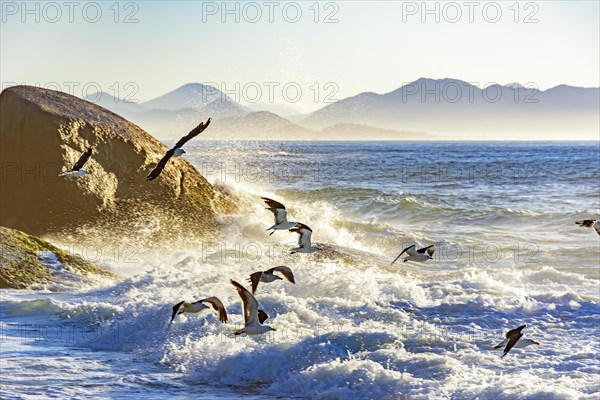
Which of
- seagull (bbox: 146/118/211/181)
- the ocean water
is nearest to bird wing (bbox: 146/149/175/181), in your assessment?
seagull (bbox: 146/118/211/181)

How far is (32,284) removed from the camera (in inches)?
598

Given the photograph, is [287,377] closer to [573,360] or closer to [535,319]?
[573,360]

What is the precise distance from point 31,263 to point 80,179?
378 centimetres

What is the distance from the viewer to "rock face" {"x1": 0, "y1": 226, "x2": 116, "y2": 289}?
49.6 ft

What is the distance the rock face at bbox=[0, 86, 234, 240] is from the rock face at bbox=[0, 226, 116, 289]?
2237 millimetres

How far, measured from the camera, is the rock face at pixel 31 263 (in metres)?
15.1

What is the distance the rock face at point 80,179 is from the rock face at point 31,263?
2237mm

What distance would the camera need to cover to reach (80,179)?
18.9m

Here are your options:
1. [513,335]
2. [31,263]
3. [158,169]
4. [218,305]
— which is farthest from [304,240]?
[31,263]

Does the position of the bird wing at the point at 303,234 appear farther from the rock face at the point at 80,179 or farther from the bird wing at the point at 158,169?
the rock face at the point at 80,179

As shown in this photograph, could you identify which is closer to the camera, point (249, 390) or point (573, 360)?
point (249, 390)

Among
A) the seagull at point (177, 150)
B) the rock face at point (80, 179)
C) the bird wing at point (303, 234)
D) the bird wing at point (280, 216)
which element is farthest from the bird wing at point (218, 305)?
the rock face at point (80, 179)

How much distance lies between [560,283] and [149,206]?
32.3 ft

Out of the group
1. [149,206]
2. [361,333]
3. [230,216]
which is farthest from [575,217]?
[361,333]
